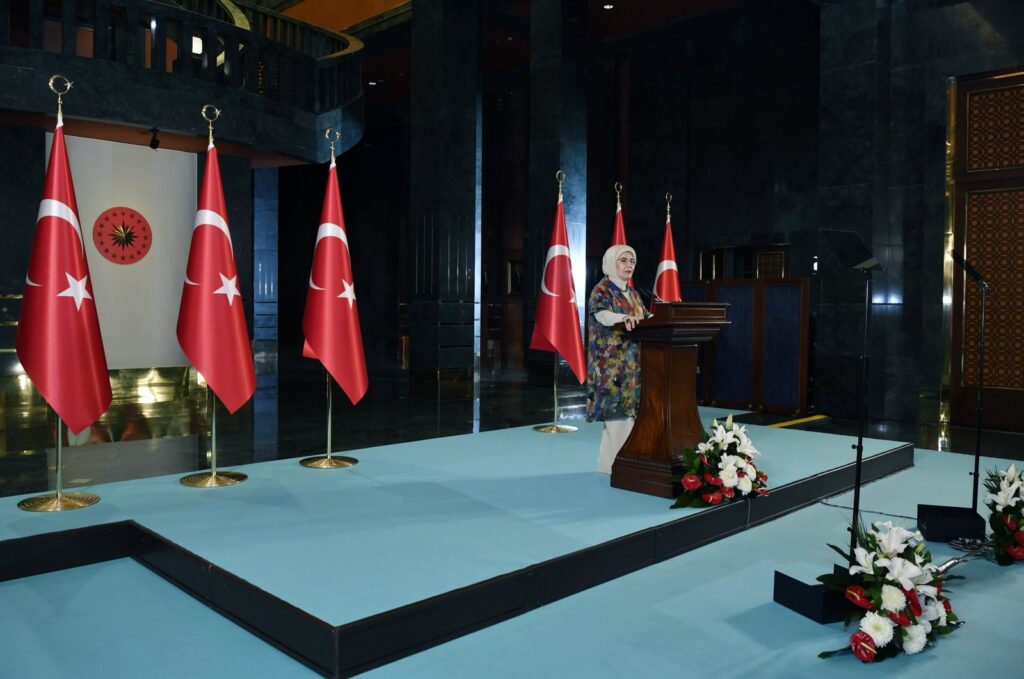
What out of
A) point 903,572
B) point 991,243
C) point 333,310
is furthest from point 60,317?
point 991,243

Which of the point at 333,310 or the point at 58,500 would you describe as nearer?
the point at 58,500

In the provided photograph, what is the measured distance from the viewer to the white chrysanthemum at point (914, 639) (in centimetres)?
251

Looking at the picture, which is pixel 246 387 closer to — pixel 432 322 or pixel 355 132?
pixel 432 322

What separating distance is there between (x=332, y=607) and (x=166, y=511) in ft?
5.16

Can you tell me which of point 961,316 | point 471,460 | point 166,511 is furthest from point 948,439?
point 166,511

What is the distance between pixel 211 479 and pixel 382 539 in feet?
5.12

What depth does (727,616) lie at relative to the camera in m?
2.85

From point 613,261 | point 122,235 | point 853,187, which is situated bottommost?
point 613,261

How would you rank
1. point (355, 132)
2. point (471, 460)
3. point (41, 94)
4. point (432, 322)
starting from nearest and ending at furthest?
point (471, 460) → point (41, 94) → point (432, 322) → point (355, 132)

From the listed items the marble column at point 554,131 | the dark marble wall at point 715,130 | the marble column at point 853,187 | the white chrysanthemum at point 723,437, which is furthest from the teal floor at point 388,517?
the dark marble wall at point 715,130

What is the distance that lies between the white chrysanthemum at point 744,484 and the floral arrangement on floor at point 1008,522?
104cm

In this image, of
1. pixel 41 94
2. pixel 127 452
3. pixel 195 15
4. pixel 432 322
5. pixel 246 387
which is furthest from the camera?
pixel 432 322

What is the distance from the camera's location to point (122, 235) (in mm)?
8812

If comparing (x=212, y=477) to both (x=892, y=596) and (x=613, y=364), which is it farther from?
(x=892, y=596)
